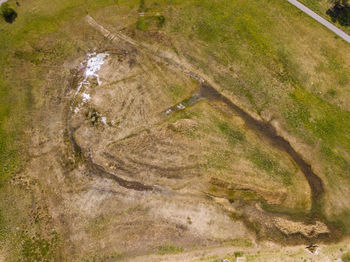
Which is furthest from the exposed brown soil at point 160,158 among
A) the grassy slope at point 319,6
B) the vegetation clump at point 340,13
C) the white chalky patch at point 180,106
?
the vegetation clump at point 340,13

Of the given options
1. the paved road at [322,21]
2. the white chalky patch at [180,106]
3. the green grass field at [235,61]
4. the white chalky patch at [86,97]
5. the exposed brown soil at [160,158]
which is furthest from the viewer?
the paved road at [322,21]

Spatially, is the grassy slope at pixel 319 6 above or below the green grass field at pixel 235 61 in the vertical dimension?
above

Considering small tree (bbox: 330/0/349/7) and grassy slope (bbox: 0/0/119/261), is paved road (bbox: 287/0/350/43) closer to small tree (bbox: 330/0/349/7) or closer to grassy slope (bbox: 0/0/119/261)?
small tree (bbox: 330/0/349/7)

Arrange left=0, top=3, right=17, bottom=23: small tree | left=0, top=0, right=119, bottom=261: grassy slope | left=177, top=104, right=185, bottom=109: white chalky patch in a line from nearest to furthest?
left=0, top=0, right=119, bottom=261: grassy slope < left=0, top=3, right=17, bottom=23: small tree < left=177, top=104, right=185, bottom=109: white chalky patch

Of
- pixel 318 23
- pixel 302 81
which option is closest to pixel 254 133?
pixel 302 81

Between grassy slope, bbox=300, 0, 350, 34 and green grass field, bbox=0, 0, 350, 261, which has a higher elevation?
grassy slope, bbox=300, 0, 350, 34

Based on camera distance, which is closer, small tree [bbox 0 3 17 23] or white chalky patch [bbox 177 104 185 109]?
small tree [bbox 0 3 17 23]

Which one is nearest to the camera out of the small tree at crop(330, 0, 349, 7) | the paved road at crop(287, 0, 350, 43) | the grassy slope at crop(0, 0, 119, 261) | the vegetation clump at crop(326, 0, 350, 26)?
the grassy slope at crop(0, 0, 119, 261)

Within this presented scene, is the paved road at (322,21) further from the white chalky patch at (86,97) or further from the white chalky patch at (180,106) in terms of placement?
the white chalky patch at (86,97)

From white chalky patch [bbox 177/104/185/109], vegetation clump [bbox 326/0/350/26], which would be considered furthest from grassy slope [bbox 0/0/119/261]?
vegetation clump [bbox 326/0/350/26]
